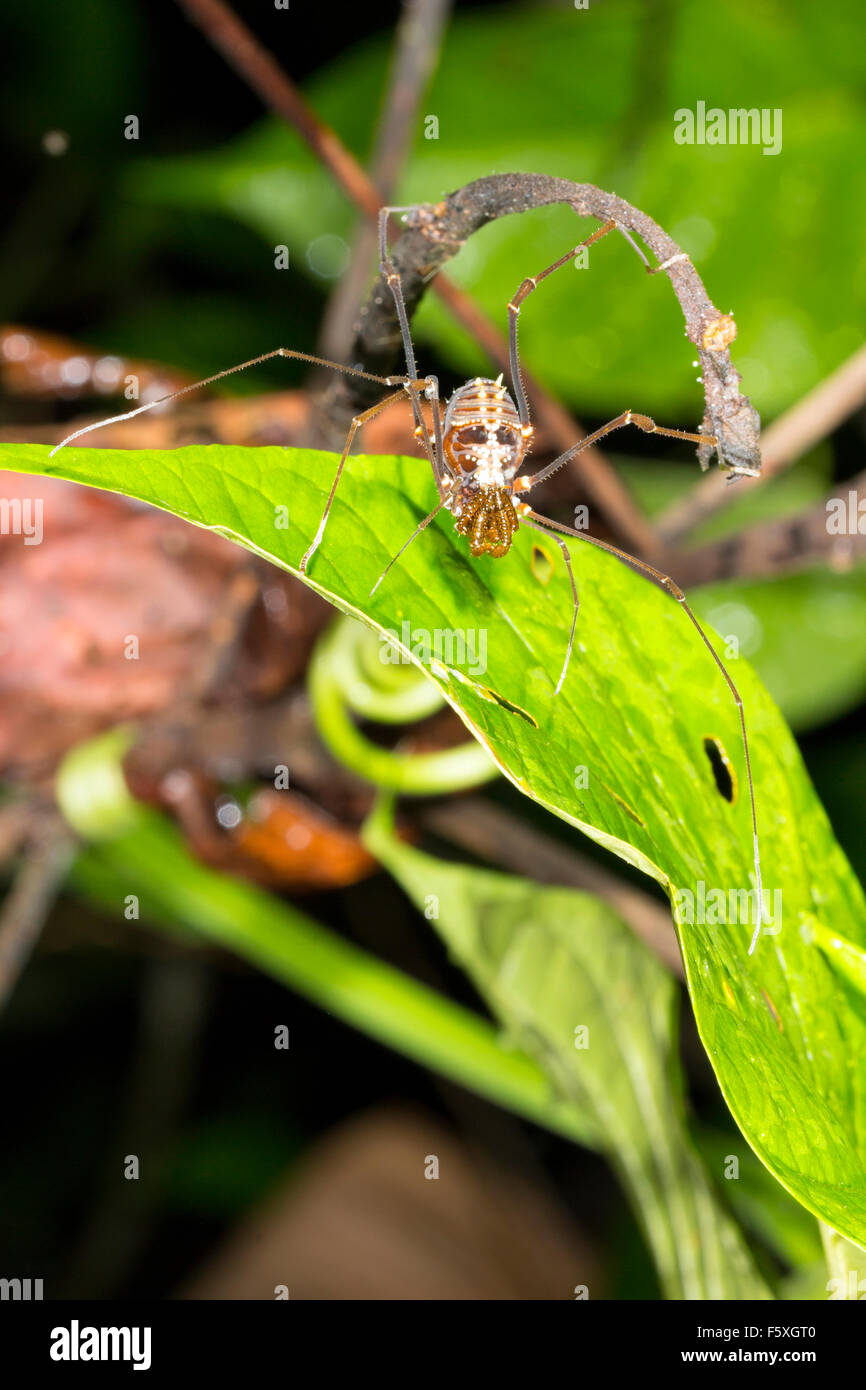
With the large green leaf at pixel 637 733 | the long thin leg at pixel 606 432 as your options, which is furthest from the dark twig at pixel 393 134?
the large green leaf at pixel 637 733

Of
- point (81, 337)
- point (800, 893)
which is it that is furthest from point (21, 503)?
point (800, 893)

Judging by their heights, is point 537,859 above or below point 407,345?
below

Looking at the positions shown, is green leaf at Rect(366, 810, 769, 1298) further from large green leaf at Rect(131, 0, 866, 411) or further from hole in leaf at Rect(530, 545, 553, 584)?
large green leaf at Rect(131, 0, 866, 411)

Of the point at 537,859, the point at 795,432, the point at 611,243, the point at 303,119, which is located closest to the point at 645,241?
the point at 303,119

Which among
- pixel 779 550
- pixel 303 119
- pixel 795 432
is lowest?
pixel 779 550

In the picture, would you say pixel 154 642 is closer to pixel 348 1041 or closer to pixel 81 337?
pixel 81 337

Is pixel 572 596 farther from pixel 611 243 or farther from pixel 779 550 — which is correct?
pixel 611 243

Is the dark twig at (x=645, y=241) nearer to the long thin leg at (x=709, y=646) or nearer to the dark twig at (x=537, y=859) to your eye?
the long thin leg at (x=709, y=646)
